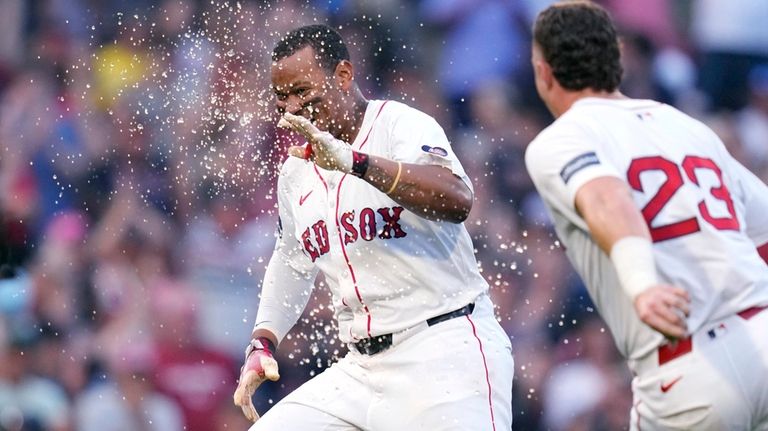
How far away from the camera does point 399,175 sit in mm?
4816

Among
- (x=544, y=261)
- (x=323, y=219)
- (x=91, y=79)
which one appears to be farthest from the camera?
(x=91, y=79)

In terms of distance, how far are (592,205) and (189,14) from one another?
7622 millimetres

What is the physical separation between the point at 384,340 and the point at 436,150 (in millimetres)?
832

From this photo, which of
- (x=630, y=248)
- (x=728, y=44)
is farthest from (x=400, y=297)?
(x=728, y=44)

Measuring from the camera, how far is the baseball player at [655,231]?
390 cm

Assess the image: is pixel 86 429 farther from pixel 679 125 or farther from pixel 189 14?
pixel 679 125

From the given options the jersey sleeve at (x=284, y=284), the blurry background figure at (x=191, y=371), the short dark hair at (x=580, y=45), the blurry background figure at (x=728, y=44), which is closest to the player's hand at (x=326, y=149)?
the short dark hair at (x=580, y=45)

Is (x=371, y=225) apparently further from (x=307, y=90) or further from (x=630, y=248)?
(x=630, y=248)

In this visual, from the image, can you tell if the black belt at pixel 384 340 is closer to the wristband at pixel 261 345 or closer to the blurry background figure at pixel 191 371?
the wristband at pixel 261 345

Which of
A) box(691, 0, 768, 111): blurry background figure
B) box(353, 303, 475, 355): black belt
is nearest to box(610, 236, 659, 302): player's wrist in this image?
box(353, 303, 475, 355): black belt

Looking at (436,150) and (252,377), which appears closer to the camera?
(436,150)

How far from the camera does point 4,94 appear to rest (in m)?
11.4

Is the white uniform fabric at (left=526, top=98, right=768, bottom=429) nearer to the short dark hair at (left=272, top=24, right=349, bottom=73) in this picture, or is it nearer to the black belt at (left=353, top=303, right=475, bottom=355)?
the black belt at (left=353, top=303, right=475, bottom=355)

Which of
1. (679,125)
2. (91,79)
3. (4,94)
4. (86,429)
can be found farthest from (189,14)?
(679,125)
